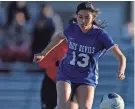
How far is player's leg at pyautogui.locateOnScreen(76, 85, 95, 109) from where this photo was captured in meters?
7.95

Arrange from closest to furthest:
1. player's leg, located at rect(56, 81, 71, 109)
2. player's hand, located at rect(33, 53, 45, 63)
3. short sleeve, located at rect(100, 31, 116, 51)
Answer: player's leg, located at rect(56, 81, 71, 109) < short sleeve, located at rect(100, 31, 116, 51) < player's hand, located at rect(33, 53, 45, 63)

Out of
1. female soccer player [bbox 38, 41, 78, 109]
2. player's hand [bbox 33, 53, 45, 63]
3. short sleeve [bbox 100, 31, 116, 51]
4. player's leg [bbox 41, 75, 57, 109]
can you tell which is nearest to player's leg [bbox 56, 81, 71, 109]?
player's hand [bbox 33, 53, 45, 63]

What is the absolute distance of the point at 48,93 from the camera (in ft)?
32.9

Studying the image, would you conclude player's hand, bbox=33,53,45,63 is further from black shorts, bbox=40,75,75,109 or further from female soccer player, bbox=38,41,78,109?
black shorts, bbox=40,75,75,109

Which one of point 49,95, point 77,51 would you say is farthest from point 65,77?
point 49,95

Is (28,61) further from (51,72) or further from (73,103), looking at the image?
Answer: (73,103)

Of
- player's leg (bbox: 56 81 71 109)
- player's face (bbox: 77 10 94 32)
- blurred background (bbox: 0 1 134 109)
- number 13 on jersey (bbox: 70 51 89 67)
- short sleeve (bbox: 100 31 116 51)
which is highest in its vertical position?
player's face (bbox: 77 10 94 32)

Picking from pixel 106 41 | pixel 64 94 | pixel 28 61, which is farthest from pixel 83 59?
pixel 28 61

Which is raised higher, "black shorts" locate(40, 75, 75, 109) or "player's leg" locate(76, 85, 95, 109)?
"player's leg" locate(76, 85, 95, 109)

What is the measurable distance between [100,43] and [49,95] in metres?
2.20

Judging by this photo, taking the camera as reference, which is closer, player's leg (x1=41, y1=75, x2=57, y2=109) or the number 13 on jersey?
the number 13 on jersey

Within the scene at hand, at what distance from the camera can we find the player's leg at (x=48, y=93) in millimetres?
9938

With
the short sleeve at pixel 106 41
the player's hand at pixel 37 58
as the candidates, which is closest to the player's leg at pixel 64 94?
the player's hand at pixel 37 58

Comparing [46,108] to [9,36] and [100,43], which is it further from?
[9,36]
